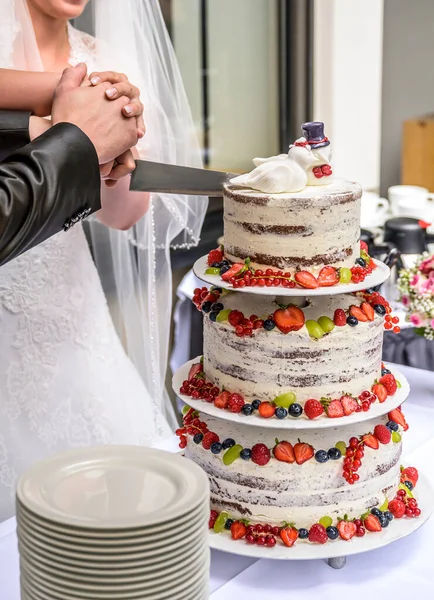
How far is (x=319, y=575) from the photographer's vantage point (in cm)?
126

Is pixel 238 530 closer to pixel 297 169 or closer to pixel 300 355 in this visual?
pixel 300 355

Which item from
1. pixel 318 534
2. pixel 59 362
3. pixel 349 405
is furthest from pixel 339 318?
pixel 59 362

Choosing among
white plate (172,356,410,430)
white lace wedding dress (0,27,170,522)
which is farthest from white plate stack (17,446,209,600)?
white lace wedding dress (0,27,170,522)

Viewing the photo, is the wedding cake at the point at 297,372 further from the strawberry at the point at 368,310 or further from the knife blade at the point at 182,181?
the knife blade at the point at 182,181

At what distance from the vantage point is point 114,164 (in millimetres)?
1620

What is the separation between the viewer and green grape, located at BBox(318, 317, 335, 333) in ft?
4.17

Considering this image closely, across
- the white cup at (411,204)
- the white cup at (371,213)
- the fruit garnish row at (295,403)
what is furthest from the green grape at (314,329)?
the white cup at (411,204)

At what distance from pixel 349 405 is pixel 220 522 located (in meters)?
0.29

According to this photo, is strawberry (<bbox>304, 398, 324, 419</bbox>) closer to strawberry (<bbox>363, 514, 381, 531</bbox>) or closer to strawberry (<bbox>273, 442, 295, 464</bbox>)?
strawberry (<bbox>273, 442, 295, 464</bbox>)

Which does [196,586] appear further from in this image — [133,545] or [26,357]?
[26,357]

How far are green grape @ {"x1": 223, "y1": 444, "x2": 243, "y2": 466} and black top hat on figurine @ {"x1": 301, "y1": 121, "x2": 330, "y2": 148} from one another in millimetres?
512

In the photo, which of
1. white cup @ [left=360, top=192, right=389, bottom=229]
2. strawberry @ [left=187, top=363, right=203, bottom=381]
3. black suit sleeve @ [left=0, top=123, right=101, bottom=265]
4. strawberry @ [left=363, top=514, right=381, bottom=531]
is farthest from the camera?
white cup @ [left=360, top=192, right=389, bottom=229]

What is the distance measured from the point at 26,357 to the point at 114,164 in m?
0.63

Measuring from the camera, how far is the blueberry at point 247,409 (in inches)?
50.3
